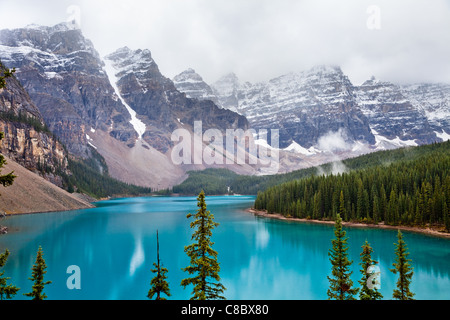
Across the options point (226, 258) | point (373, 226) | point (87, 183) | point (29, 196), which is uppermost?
point (87, 183)

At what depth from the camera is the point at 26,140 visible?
124 meters

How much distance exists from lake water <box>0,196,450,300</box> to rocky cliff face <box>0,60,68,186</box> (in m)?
56.6

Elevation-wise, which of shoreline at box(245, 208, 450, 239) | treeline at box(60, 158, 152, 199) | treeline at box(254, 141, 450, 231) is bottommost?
shoreline at box(245, 208, 450, 239)

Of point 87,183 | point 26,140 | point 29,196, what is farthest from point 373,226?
point 87,183

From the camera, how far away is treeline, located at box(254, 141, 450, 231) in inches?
2405

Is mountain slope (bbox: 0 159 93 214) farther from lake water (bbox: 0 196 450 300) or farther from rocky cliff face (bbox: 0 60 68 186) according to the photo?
rocky cliff face (bbox: 0 60 68 186)

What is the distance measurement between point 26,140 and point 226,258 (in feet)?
373

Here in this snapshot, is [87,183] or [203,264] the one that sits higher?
[87,183]

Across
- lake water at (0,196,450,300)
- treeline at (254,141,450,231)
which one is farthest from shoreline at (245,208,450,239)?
lake water at (0,196,450,300)

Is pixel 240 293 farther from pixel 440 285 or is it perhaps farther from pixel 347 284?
pixel 440 285

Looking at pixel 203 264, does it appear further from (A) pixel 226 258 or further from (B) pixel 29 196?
(B) pixel 29 196

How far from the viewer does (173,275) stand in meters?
32.7

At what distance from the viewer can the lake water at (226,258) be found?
28.7 m

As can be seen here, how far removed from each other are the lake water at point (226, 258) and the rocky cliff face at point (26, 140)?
56554mm
